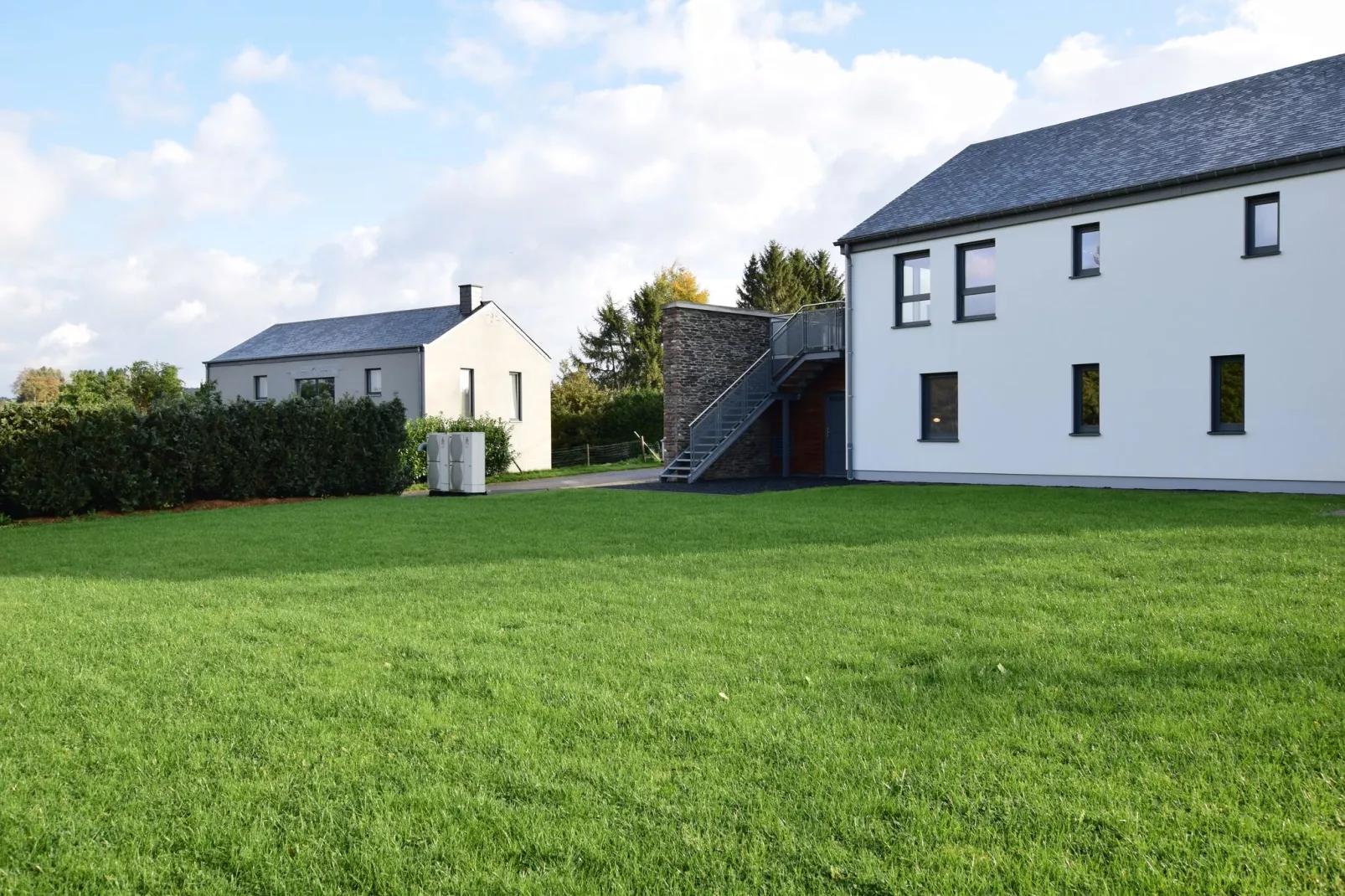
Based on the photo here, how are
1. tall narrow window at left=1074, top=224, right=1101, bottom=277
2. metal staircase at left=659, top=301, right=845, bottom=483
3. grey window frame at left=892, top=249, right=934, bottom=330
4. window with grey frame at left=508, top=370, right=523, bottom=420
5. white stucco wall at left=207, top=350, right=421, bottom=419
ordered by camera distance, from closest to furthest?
tall narrow window at left=1074, top=224, right=1101, bottom=277 → grey window frame at left=892, top=249, right=934, bottom=330 → metal staircase at left=659, top=301, right=845, bottom=483 → white stucco wall at left=207, top=350, right=421, bottom=419 → window with grey frame at left=508, top=370, right=523, bottom=420

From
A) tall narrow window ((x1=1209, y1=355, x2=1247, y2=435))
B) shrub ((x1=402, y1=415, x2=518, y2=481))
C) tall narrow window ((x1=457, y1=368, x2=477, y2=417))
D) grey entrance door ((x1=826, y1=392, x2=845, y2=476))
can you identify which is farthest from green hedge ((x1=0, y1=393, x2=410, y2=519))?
tall narrow window ((x1=1209, y1=355, x2=1247, y2=435))

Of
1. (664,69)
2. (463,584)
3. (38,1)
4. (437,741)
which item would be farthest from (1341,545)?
(38,1)

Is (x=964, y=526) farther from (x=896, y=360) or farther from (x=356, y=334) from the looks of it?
(x=356, y=334)

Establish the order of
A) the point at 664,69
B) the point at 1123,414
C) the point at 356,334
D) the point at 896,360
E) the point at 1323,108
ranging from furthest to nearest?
the point at 356,334 → the point at 896,360 → the point at 1123,414 → the point at 1323,108 → the point at 664,69

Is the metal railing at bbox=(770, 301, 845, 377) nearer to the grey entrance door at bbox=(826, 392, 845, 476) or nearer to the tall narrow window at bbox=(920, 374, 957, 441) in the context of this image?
the grey entrance door at bbox=(826, 392, 845, 476)

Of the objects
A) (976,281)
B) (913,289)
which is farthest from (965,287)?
(913,289)

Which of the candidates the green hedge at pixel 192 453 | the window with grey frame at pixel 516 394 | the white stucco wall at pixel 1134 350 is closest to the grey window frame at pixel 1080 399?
the white stucco wall at pixel 1134 350

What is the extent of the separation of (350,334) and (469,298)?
521 cm

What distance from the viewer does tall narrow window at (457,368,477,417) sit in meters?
34.7

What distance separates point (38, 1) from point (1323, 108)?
19.8 metres

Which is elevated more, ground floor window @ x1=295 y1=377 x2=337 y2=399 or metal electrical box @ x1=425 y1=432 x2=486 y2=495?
ground floor window @ x1=295 y1=377 x2=337 y2=399

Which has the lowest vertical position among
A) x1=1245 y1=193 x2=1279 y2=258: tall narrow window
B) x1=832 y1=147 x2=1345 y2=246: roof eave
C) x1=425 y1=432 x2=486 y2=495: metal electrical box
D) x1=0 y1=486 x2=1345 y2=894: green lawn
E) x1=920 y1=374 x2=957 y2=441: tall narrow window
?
x1=0 y1=486 x2=1345 y2=894: green lawn

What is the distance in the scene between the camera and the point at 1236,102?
1947 cm

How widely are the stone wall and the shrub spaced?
6167 millimetres
